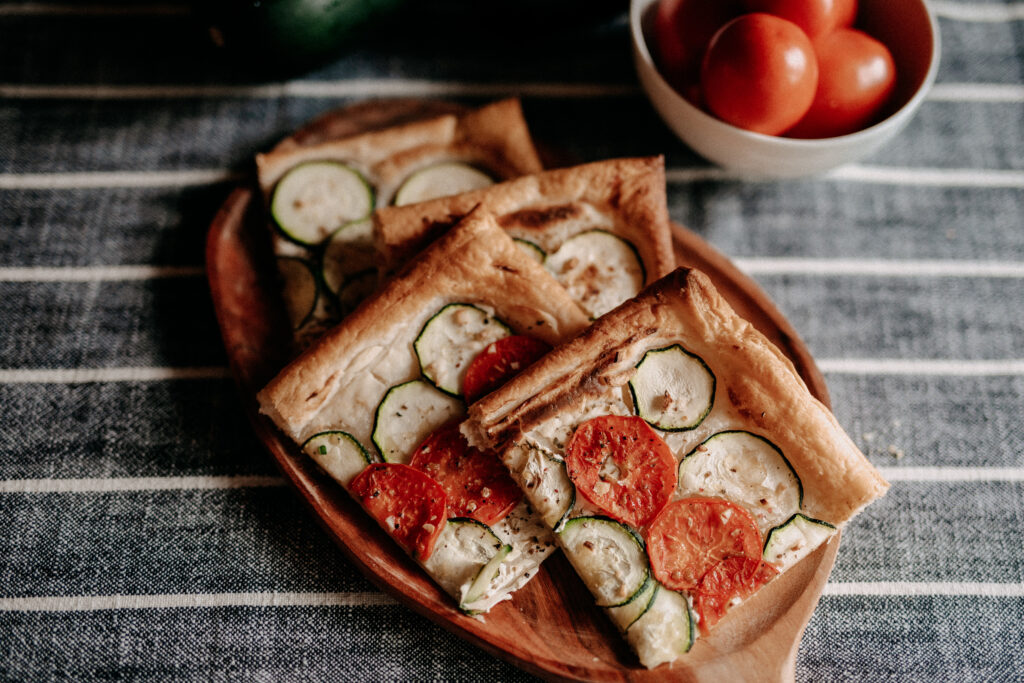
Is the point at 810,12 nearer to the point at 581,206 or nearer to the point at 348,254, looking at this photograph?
the point at 581,206

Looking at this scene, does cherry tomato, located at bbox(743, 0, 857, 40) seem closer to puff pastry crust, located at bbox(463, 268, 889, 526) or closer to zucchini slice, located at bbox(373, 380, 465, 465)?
puff pastry crust, located at bbox(463, 268, 889, 526)

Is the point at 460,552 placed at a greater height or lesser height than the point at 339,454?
lesser

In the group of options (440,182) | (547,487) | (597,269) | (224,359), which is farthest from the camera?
(440,182)

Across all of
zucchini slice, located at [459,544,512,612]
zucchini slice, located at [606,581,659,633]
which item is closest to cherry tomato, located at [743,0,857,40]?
zucchini slice, located at [606,581,659,633]

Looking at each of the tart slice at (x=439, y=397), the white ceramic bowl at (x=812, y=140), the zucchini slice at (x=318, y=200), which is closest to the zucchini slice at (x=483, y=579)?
the tart slice at (x=439, y=397)

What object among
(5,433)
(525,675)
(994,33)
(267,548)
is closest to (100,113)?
(5,433)

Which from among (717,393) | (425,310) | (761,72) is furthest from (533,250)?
(761,72)
